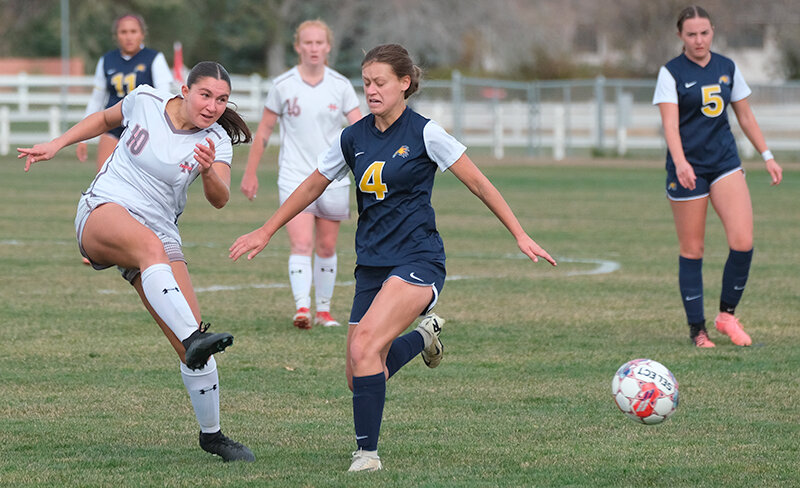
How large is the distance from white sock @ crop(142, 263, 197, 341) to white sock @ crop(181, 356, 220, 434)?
0.22 metres

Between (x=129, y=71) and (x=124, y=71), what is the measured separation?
0.18 feet

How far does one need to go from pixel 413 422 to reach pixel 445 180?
870 inches

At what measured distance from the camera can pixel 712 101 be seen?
28.9 feet

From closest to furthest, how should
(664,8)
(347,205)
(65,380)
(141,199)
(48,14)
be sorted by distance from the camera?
(141,199) < (65,380) < (347,205) < (664,8) < (48,14)

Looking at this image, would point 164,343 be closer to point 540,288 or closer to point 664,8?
point 540,288

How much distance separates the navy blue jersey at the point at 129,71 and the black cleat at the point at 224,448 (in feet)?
24.1

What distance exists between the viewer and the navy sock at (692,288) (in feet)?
29.1

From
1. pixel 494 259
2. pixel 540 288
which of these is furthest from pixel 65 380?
pixel 494 259

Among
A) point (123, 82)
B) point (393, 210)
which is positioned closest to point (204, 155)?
point (393, 210)

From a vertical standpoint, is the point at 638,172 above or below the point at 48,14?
below

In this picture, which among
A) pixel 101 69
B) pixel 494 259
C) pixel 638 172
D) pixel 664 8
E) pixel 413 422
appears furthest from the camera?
pixel 664 8

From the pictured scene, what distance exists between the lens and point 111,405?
6.82 metres

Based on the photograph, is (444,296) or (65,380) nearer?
(65,380)

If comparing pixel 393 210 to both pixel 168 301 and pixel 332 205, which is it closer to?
pixel 168 301
